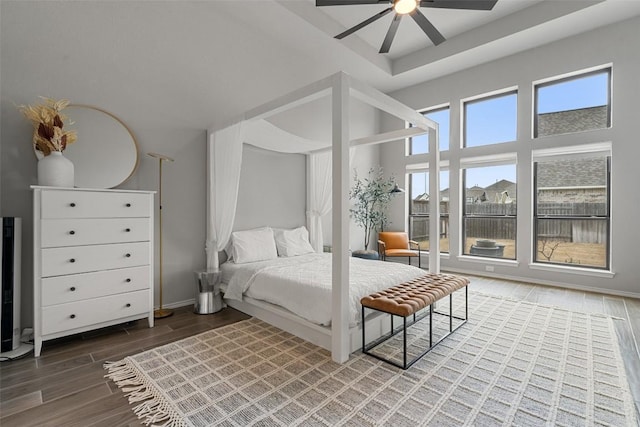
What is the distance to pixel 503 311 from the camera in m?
3.42

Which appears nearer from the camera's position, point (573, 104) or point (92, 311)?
point (92, 311)

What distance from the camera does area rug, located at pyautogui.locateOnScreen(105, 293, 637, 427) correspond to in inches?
66.2

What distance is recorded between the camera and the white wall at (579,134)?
406 centimetres

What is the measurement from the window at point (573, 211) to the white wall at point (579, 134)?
201mm

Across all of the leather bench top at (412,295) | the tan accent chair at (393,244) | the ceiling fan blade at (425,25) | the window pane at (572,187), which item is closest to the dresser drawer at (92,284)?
the leather bench top at (412,295)

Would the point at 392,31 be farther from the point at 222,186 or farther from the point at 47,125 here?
the point at 47,125

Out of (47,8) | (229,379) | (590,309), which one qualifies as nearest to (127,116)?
(47,8)

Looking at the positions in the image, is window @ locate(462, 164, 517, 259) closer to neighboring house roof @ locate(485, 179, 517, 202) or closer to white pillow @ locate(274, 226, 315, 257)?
neighboring house roof @ locate(485, 179, 517, 202)

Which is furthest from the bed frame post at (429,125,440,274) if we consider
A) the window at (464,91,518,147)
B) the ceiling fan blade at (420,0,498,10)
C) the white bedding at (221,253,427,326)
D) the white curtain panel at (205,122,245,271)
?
the window at (464,91,518,147)

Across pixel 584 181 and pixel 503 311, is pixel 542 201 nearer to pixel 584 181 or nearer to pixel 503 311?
pixel 584 181

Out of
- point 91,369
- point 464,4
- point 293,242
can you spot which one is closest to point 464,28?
point 464,4

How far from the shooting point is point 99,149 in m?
2.99

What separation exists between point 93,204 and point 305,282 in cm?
203

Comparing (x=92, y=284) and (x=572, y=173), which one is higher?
(x=572, y=173)
